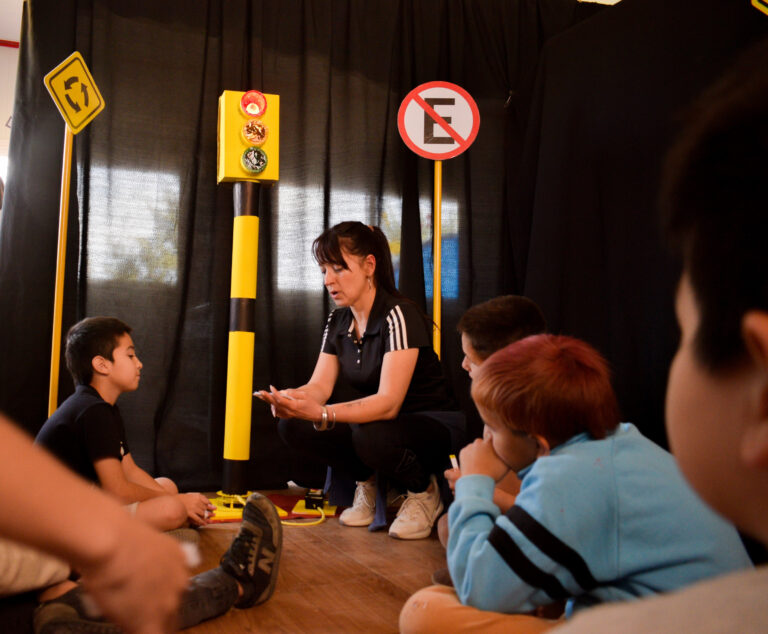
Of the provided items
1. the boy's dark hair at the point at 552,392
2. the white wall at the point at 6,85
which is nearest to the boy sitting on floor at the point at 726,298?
the boy's dark hair at the point at 552,392

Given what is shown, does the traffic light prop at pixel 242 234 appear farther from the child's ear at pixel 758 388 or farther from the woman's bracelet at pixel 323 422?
the child's ear at pixel 758 388

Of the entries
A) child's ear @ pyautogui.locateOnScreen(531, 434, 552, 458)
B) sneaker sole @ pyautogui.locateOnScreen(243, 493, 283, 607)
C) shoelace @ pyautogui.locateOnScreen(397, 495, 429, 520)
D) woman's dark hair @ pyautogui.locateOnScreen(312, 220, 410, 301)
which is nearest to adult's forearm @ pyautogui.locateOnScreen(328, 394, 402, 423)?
shoelace @ pyautogui.locateOnScreen(397, 495, 429, 520)

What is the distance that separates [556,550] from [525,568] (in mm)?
58

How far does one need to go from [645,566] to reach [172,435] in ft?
8.48

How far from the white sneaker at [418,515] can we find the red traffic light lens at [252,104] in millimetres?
1598

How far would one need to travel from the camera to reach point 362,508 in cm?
265

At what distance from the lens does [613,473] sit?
1.08m

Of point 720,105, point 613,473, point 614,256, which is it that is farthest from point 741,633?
point 614,256

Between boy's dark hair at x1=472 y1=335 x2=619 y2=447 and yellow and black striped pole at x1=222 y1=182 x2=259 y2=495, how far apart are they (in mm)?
1727

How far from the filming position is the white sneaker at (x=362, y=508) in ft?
8.59

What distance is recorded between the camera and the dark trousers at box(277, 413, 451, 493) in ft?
8.11

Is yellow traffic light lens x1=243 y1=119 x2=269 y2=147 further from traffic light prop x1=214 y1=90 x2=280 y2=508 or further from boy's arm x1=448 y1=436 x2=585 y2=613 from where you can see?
boy's arm x1=448 y1=436 x2=585 y2=613

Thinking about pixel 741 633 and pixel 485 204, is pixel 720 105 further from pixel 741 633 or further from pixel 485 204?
pixel 485 204

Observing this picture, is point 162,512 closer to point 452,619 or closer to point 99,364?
point 99,364
